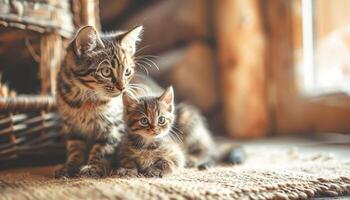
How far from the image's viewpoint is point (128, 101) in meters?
1.53

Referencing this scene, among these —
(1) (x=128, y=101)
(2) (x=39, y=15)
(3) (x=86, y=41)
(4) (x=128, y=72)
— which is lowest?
(1) (x=128, y=101)

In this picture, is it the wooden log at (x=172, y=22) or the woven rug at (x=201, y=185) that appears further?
the wooden log at (x=172, y=22)

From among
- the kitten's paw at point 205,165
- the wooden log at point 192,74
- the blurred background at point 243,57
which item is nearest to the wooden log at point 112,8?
the blurred background at point 243,57

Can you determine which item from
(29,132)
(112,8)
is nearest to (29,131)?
(29,132)

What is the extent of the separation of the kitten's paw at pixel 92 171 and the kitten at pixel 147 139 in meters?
0.05

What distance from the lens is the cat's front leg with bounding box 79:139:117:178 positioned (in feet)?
4.67

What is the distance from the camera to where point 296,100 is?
256cm

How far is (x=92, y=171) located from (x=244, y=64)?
4.72ft

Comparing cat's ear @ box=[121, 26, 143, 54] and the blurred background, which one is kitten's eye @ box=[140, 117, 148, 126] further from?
the blurred background

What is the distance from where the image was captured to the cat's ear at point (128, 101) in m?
1.52

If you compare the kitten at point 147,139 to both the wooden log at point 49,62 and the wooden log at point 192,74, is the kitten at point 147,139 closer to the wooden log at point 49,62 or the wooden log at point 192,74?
the wooden log at point 49,62

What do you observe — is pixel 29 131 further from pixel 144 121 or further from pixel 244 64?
pixel 244 64

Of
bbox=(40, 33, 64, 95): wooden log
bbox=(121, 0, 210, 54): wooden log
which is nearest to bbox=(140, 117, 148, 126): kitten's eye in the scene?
bbox=(40, 33, 64, 95): wooden log

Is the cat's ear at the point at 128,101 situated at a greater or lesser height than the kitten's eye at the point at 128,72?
lesser
